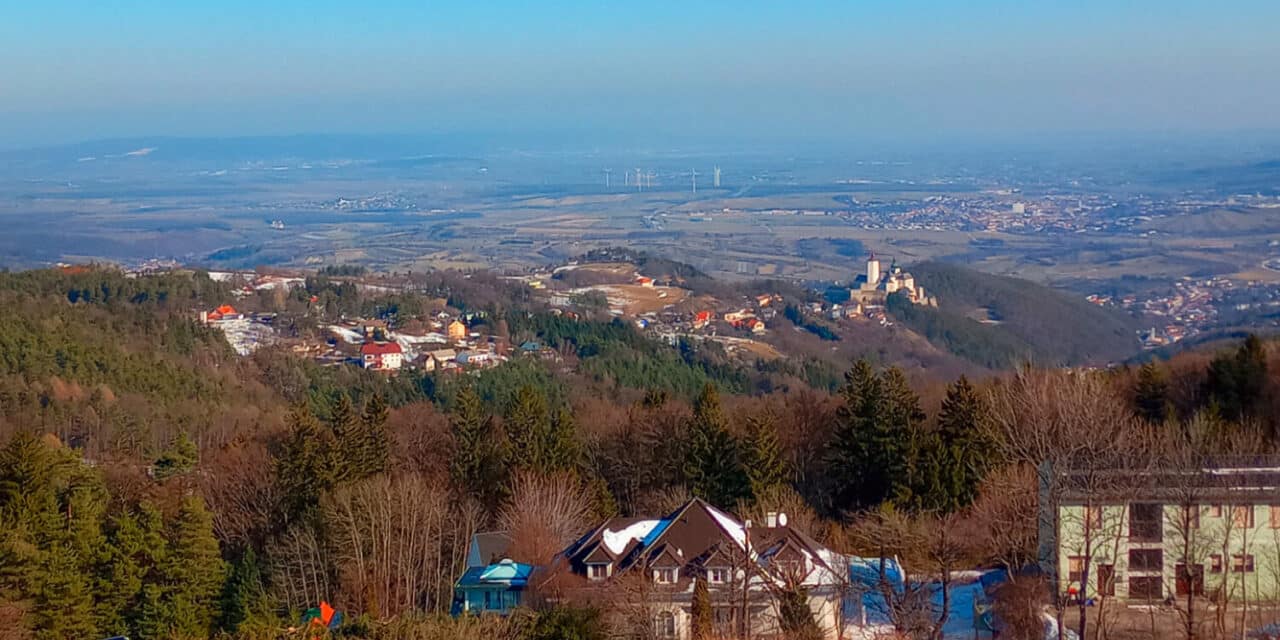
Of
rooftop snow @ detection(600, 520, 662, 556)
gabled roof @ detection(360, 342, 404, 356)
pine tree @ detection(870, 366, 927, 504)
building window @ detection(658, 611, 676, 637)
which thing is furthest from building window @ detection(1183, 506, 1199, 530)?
gabled roof @ detection(360, 342, 404, 356)

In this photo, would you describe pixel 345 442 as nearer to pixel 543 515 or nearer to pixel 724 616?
pixel 543 515

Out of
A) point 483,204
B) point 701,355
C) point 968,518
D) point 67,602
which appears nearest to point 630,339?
point 701,355

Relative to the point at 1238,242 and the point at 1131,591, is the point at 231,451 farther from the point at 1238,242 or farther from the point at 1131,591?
the point at 1238,242

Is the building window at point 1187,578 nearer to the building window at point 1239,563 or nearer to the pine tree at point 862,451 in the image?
the building window at point 1239,563

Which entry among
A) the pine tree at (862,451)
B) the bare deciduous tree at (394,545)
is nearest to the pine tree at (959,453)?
the pine tree at (862,451)

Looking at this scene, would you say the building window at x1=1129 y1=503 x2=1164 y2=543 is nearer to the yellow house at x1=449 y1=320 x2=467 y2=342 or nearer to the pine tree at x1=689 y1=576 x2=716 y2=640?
the pine tree at x1=689 y1=576 x2=716 y2=640

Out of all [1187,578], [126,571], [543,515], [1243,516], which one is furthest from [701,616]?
[126,571]
